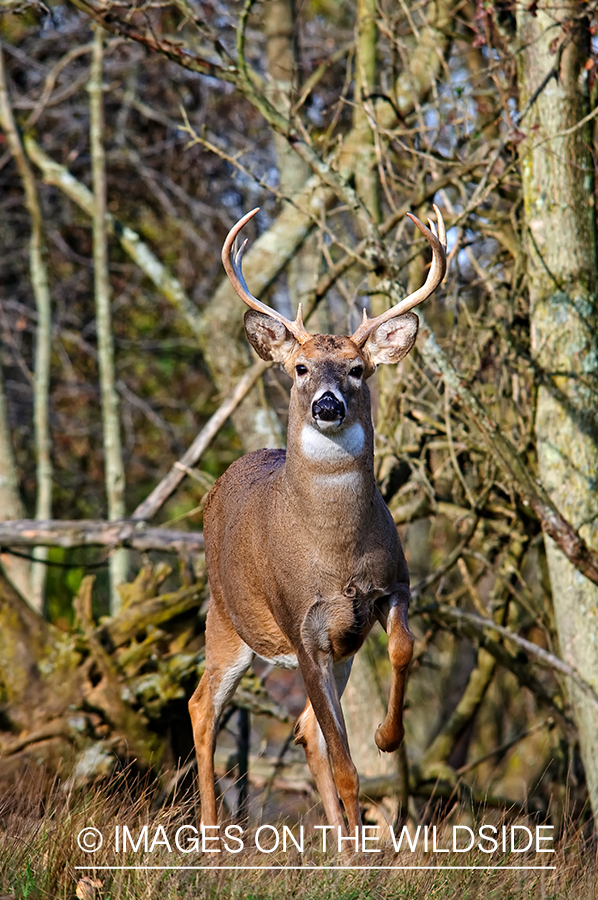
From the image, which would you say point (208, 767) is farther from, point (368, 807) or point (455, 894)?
point (368, 807)

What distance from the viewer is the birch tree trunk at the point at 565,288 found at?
6047 mm

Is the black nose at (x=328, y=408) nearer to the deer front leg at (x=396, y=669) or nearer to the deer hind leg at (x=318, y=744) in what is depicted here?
the deer front leg at (x=396, y=669)

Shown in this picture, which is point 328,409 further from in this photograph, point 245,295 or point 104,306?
point 104,306

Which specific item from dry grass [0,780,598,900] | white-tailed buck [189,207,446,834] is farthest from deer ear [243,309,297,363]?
dry grass [0,780,598,900]

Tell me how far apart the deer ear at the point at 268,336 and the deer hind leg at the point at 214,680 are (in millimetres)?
1134

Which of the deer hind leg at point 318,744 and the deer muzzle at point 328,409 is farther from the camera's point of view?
the deer hind leg at point 318,744

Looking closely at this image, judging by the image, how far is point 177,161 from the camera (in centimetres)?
1166

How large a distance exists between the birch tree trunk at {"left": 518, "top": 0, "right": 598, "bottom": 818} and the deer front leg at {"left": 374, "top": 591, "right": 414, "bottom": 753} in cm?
225

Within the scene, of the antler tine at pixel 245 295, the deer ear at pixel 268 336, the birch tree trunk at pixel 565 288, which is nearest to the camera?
the antler tine at pixel 245 295

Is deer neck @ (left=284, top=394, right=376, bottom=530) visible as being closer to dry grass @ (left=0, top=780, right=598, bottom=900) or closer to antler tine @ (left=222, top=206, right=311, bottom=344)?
antler tine @ (left=222, top=206, right=311, bottom=344)

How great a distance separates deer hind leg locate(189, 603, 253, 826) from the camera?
4926 mm

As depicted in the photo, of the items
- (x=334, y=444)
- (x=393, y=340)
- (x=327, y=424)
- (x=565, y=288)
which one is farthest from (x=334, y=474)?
(x=565, y=288)

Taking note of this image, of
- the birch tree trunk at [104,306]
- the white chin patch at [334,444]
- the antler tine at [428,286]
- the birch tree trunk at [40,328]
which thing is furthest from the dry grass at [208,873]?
the birch tree trunk at [40,328]

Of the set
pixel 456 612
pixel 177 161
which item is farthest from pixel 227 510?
pixel 177 161
